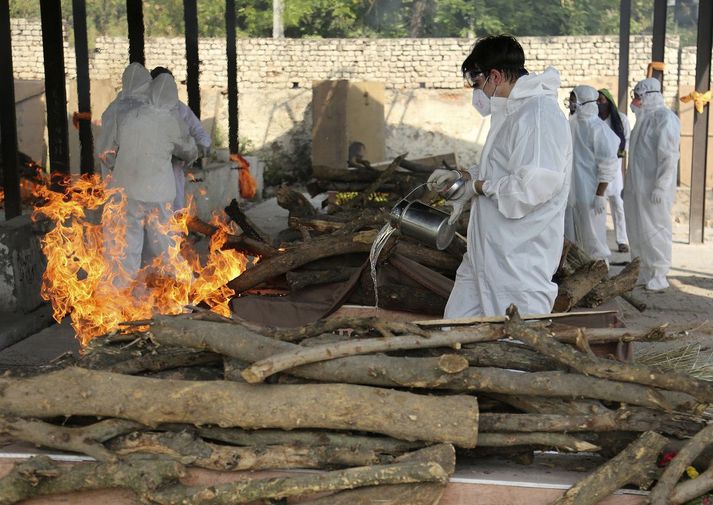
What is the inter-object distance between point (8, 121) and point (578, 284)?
5274mm

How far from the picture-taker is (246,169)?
16344mm

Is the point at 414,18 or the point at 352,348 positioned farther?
the point at 414,18

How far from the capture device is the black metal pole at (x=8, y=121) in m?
7.95

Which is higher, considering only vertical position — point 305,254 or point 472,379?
point 472,379

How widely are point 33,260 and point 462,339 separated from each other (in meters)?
6.00

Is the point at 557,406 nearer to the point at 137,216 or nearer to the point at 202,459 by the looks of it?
the point at 202,459

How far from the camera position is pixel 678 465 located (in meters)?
2.96

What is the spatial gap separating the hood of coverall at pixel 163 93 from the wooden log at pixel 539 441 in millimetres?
6339

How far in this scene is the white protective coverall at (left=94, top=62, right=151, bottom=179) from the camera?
337 inches

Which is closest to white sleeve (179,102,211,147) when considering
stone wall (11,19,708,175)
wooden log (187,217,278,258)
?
wooden log (187,217,278,258)

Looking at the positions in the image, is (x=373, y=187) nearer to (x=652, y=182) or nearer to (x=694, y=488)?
(x=652, y=182)

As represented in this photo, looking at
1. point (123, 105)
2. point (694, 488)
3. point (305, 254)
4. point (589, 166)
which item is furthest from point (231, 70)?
point (694, 488)

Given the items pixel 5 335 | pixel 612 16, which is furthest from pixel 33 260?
pixel 612 16

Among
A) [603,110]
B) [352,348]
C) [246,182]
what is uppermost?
[603,110]
